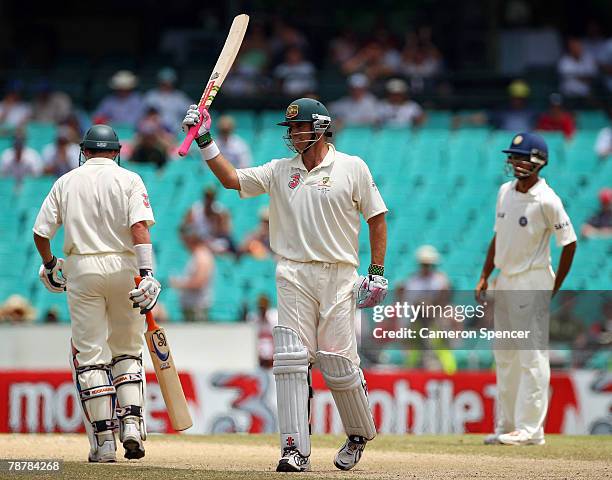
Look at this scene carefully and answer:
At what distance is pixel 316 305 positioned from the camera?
7.41 m

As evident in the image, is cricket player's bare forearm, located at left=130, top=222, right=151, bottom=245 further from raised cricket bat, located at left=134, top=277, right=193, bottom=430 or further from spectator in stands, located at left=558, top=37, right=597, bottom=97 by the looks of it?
spectator in stands, located at left=558, top=37, right=597, bottom=97

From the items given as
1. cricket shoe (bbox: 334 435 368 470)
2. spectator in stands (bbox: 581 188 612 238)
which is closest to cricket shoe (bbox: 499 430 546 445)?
cricket shoe (bbox: 334 435 368 470)

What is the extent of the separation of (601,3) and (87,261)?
13435mm

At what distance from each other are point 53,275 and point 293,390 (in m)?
1.67

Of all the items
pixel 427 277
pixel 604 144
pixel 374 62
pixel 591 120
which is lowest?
pixel 427 277

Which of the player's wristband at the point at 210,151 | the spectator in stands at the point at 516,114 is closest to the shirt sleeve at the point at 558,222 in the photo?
the player's wristband at the point at 210,151

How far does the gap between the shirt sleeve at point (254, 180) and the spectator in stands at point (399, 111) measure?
30.6ft

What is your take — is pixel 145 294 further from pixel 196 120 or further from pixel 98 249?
pixel 196 120

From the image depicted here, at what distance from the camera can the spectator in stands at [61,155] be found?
15.7 meters

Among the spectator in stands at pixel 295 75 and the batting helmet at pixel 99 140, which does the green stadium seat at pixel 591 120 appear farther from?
the batting helmet at pixel 99 140

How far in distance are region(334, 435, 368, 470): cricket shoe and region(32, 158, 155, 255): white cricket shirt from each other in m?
1.67

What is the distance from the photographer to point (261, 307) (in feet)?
40.5

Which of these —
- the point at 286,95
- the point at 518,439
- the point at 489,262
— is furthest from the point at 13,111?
the point at 518,439

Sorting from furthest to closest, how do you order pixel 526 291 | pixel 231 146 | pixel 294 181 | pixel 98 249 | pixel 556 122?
pixel 556 122 < pixel 231 146 < pixel 526 291 < pixel 98 249 < pixel 294 181
